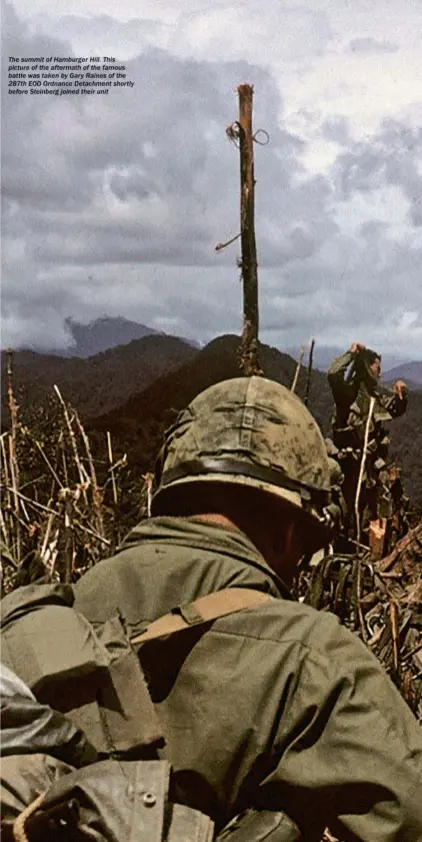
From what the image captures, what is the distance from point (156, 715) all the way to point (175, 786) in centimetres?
17

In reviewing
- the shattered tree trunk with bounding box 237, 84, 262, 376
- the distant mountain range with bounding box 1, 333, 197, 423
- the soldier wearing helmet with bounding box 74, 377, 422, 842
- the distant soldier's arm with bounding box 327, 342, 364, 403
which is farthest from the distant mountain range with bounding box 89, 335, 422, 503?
the soldier wearing helmet with bounding box 74, 377, 422, 842

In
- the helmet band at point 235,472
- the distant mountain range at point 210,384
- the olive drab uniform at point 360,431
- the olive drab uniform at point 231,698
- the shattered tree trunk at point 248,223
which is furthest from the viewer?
the distant mountain range at point 210,384

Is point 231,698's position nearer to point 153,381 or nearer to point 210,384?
point 210,384

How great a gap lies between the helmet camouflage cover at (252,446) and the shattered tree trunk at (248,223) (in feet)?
19.9

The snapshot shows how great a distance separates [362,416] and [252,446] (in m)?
3.82

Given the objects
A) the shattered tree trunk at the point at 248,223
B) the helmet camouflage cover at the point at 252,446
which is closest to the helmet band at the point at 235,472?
the helmet camouflage cover at the point at 252,446

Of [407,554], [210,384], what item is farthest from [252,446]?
[210,384]

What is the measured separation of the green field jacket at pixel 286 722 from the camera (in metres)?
2.21

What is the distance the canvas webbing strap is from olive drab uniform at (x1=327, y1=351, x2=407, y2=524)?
4.13 metres

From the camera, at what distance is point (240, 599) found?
233 cm

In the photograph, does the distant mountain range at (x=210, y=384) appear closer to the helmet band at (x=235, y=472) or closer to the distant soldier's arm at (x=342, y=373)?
the distant soldier's arm at (x=342, y=373)

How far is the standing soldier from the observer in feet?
21.2

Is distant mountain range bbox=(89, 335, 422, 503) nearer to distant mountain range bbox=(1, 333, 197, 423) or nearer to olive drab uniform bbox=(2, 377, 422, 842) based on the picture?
distant mountain range bbox=(1, 333, 197, 423)

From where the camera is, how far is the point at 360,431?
639cm
